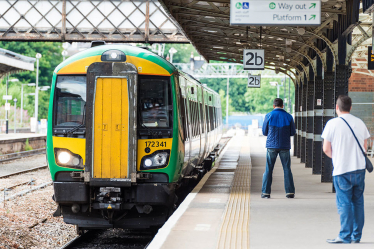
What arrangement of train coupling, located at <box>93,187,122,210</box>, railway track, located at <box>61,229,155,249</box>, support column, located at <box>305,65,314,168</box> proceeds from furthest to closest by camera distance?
1. support column, located at <box>305,65,314,168</box>
2. railway track, located at <box>61,229,155,249</box>
3. train coupling, located at <box>93,187,122,210</box>

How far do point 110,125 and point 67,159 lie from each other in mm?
817

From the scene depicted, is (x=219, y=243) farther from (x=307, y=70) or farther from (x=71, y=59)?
(x=307, y=70)

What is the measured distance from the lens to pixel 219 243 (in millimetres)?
6930

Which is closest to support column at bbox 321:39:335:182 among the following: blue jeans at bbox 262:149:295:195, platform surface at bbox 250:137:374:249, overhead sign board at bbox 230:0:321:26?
platform surface at bbox 250:137:374:249

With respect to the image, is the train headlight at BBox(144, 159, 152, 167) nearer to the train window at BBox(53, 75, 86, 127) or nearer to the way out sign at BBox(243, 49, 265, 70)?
the train window at BBox(53, 75, 86, 127)

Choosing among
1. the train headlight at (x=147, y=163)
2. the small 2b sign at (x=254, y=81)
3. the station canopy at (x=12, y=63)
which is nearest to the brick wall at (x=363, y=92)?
the small 2b sign at (x=254, y=81)

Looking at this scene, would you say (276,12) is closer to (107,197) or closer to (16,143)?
(107,197)

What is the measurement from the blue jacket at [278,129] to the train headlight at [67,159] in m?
3.27

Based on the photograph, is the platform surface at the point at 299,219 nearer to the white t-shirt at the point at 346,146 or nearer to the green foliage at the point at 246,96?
the white t-shirt at the point at 346,146

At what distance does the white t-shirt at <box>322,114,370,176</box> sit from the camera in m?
6.87

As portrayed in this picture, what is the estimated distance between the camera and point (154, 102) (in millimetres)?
9711

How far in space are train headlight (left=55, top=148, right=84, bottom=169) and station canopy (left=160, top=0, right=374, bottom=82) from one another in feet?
16.4

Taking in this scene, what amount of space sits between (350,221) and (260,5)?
17.5 ft

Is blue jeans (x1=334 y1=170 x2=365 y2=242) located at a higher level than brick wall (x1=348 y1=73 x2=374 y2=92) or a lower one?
lower
